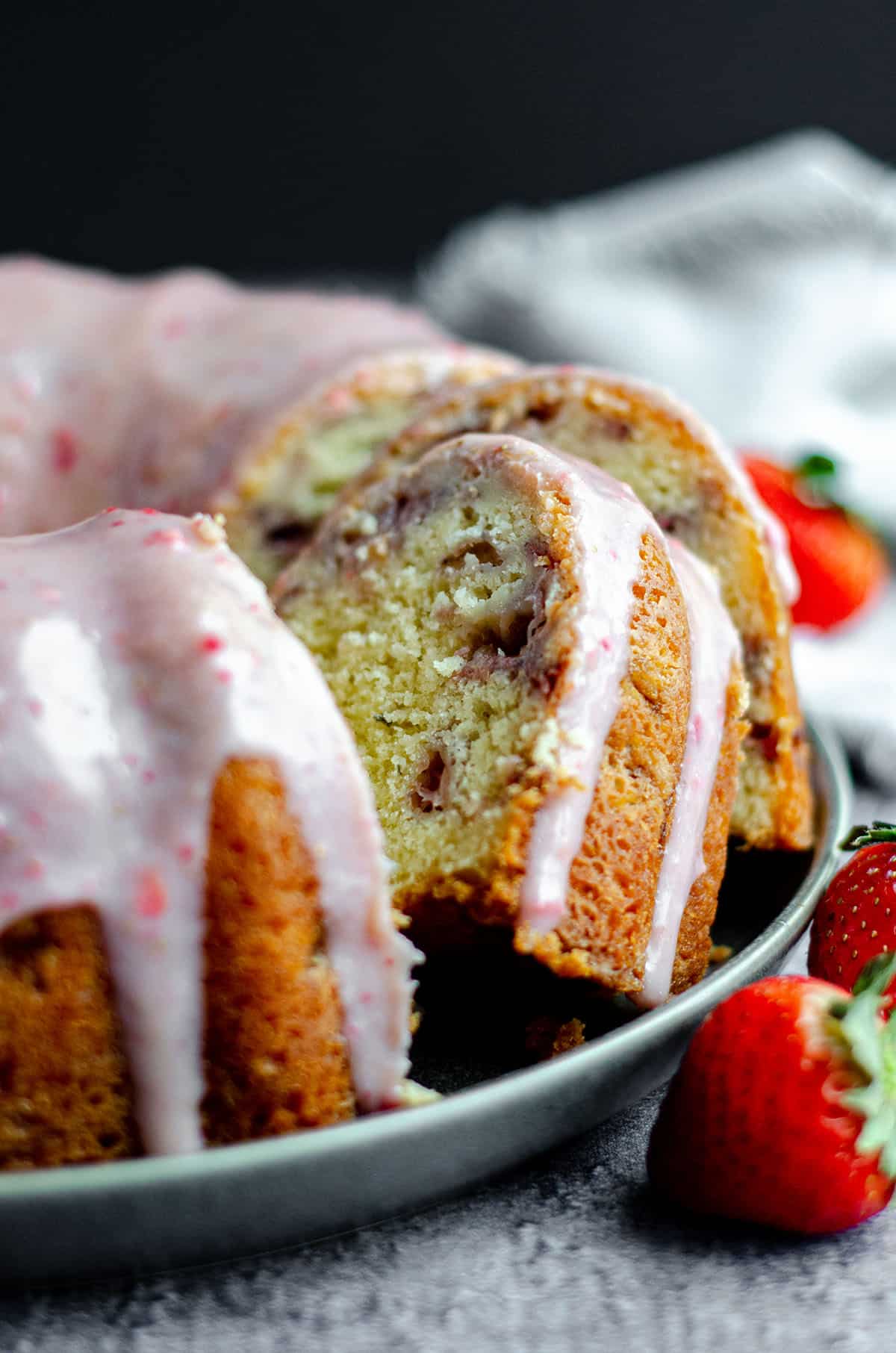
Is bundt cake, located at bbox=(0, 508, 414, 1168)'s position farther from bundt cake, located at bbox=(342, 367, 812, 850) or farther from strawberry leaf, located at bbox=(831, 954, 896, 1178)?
bundt cake, located at bbox=(342, 367, 812, 850)

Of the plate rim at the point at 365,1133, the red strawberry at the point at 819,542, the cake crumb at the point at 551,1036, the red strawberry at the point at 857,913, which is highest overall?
the plate rim at the point at 365,1133

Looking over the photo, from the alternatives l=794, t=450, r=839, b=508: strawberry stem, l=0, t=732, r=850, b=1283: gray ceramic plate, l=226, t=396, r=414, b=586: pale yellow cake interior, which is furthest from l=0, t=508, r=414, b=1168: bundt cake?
l=794, t=450, r=839, b=508: strawberry stem

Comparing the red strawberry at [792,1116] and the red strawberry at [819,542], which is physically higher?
the red strawberry at [792,1116]

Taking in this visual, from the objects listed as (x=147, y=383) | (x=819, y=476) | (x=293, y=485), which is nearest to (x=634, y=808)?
(x=293, y=485)

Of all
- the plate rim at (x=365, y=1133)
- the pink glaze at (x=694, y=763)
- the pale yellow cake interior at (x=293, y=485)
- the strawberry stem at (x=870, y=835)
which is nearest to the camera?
the plate rim at (x=365, y=1133)

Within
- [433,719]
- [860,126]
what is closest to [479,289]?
[860,126]

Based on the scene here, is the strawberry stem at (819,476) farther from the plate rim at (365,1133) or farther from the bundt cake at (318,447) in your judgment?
the plate rim at (365,1133)

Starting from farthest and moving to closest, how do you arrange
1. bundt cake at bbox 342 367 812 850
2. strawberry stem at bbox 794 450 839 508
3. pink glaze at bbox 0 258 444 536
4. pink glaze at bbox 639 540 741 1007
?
strawberry stem at bbox 794 450 839 508
pink glaze at bbox 0 258 444 536
bundt cake at bbox 342 367 812 850
pink glaze at bbox 639 540 741 1007

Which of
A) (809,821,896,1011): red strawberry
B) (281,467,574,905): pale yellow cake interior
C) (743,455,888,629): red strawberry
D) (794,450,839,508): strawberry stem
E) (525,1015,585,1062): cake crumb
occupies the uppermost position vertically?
(281,467,574,905): pale yellow cake interior

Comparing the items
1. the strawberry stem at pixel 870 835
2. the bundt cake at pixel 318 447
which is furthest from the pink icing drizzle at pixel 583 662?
the bundt cake at pixel 318 447
